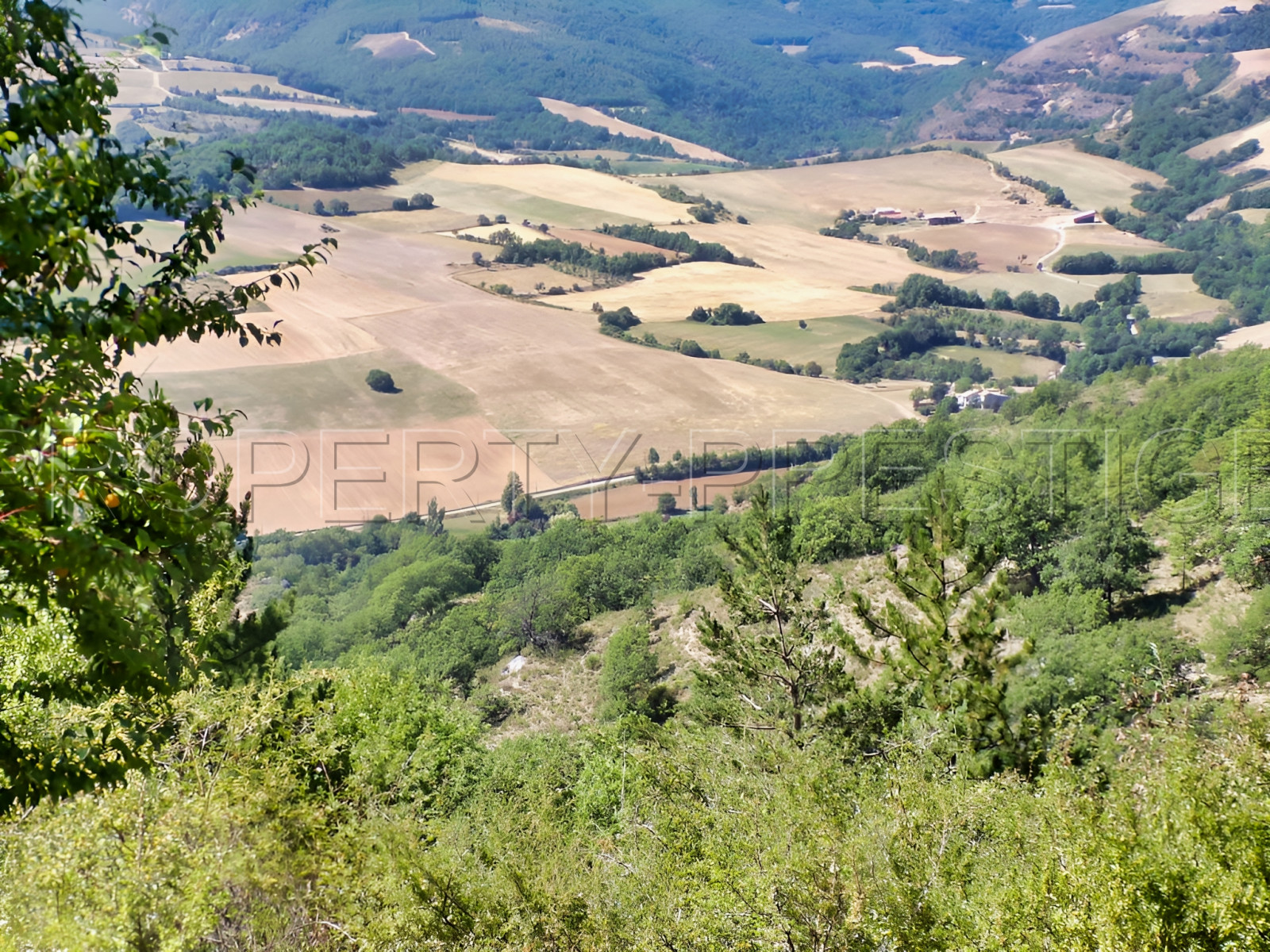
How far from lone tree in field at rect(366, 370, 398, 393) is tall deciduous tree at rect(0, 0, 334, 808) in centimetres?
6841

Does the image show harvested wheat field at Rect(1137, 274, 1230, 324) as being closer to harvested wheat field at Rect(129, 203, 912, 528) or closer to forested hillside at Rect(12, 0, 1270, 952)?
harvested wheat field at Rect(129, 203, 912, 528)

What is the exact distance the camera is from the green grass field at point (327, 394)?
215 feet

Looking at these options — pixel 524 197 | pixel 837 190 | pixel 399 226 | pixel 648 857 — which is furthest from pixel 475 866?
pixel 837 190

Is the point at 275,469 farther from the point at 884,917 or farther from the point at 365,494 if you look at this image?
the point at 884,917

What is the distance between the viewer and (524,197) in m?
138

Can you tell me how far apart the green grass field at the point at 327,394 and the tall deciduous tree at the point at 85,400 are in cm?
6177

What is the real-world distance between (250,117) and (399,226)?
95.0 m

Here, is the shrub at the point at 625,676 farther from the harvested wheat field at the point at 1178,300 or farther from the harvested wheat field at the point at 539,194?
the harvested wheat field at the point at 539,194

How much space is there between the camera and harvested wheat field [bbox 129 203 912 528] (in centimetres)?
6681

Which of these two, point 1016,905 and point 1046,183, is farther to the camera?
point 1046,183

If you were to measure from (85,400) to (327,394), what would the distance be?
6862cm

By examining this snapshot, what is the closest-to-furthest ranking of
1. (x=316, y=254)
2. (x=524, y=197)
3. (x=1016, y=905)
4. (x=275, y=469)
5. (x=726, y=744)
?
(x=316, y=254) < (x=1016, y=905) < (x=726, y=744) < (x=275, y=469) < (x=524, y=197)

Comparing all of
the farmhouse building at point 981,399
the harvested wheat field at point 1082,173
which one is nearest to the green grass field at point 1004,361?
the farmhouse building at point 981,399

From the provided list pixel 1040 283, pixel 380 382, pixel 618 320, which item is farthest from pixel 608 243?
pixel 1040 283
